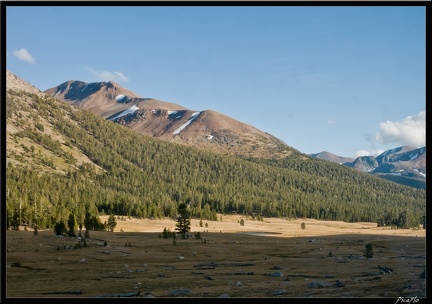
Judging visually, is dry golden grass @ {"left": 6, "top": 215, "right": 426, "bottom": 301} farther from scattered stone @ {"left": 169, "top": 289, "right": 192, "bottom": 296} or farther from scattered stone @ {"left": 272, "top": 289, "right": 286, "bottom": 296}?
scattered stone @ {"left": 169, "top": 289, "right": 192, "bottom": 296}

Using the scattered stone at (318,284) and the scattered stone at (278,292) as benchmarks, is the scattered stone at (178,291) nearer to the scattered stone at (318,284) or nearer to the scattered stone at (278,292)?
the scattered stone at (278,292)

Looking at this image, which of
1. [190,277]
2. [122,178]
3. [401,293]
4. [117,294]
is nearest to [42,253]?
[190,277]

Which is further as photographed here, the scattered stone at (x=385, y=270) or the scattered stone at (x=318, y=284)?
the scattered stone at (x=385, y=270)

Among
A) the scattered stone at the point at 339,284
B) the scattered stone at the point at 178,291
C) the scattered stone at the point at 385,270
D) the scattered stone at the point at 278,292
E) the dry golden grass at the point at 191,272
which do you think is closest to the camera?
the scattered stone at the point at 278,292

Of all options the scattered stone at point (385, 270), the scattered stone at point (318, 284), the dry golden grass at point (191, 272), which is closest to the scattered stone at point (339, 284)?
the dry golden grass at point (191, 272)

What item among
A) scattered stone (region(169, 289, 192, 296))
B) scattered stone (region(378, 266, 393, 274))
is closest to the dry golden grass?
scattered stone (region(169, 289, 192, 296))

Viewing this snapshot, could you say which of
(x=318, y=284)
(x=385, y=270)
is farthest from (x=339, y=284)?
(x=385, y=270)

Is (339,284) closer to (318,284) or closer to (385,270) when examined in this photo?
(318,284)

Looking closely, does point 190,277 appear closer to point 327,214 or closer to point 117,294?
point 117,294

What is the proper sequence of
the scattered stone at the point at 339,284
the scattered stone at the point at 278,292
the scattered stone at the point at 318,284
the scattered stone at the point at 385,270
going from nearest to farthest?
the scattered stone at the point at 278,292 < the scattered stone at the point at 318,284 < the scattered stone at the point at 339,284 < the scattered stone at the point at 385,270

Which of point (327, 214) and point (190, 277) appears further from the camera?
point (327, 214)
